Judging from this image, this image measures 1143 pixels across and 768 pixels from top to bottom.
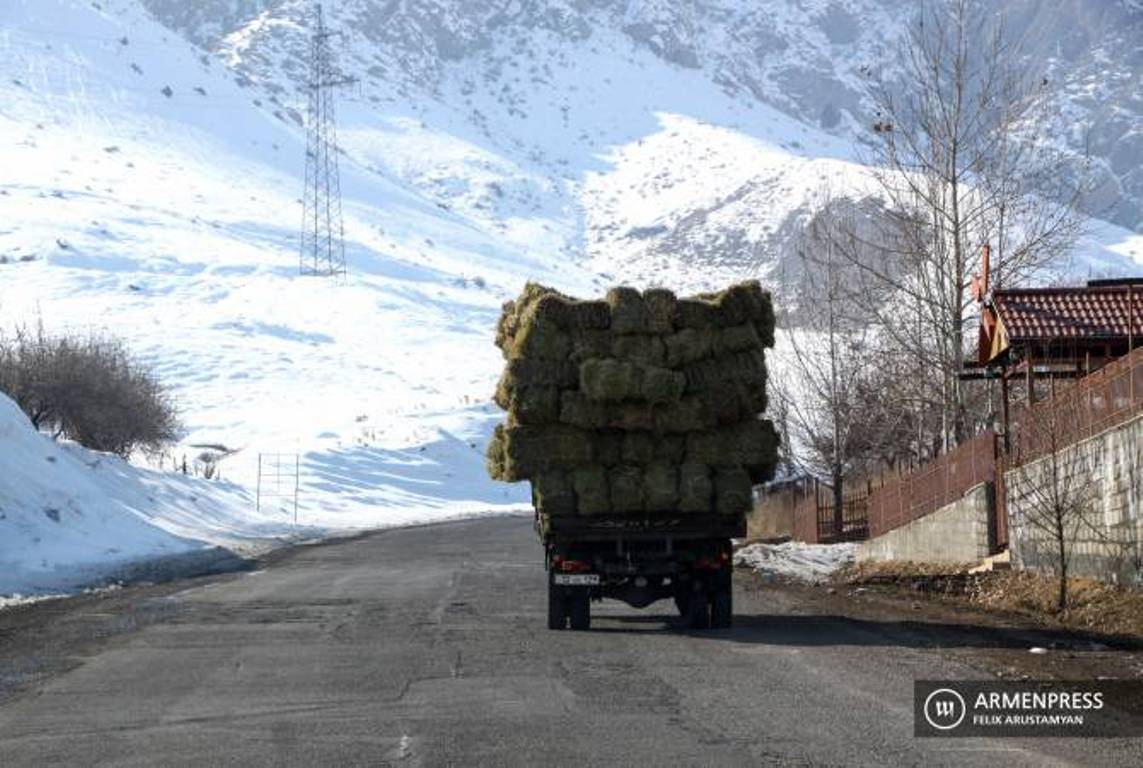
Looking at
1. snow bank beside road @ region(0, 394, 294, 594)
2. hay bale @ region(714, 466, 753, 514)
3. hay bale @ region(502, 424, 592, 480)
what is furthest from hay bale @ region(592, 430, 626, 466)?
snow bank beside road @ region(0, 394, 294, 594)

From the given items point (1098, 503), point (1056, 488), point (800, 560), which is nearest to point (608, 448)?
point (1056, 488)

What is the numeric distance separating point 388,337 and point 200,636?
283 feet

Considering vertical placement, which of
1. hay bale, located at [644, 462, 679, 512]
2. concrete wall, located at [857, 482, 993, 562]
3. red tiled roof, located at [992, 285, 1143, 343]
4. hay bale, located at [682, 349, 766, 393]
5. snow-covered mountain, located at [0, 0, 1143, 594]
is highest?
snow-covered mountain, located at [0, 0, 1143, 594]

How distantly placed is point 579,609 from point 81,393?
37629mm

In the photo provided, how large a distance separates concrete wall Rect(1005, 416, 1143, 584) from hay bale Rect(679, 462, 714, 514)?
428 centimetres

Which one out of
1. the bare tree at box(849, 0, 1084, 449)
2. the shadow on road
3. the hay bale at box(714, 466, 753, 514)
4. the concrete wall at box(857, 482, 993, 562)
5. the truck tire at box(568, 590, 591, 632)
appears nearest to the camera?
the shadow on road

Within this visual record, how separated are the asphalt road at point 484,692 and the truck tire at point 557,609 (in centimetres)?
42

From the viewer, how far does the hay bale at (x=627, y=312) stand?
62.6 ft

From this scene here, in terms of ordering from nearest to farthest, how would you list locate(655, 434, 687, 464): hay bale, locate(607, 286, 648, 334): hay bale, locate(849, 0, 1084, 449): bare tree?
1. locate(655, 434, 687, 464): hay bale
2. locate(607, 286, 648, 334): hay bale
3. locate(849, 0, 1084, 449): bare tree

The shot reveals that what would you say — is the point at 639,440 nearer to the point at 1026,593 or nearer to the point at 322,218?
the point at 1026,593

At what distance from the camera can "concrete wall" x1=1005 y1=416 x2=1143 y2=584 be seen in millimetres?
18969

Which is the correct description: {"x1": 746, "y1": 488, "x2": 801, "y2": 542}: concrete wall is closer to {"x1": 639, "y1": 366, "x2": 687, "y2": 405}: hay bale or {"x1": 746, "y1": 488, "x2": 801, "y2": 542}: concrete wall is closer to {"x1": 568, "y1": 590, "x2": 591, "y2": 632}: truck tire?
{"x1": 639, "y1": 366, "x2": 687, "y2": 405}: hay bale

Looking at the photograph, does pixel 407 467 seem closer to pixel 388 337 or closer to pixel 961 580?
pixel 388 337

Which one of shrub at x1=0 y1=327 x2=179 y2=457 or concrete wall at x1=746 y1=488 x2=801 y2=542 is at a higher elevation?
shrub at x1=0 y1=327 x2=179 y2=457
